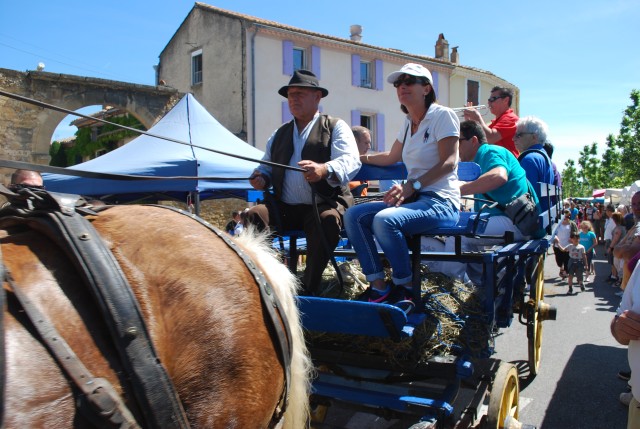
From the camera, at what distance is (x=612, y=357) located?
533cm

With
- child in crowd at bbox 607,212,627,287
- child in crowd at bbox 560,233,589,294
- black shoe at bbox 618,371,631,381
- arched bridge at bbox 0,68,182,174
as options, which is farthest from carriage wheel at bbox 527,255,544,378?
arched bridge at bbox 0,68,182,174

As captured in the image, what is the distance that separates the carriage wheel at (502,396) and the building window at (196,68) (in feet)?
65.5

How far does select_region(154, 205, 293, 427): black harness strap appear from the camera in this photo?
1.72 meters

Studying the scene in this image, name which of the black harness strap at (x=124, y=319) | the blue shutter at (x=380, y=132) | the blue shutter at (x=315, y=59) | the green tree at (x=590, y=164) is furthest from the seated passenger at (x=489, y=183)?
the green tree at (x=590, y=164)

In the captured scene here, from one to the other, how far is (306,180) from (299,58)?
18863 millimetres

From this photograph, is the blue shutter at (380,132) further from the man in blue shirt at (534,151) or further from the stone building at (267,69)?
the man in blue shirt at (534,151)

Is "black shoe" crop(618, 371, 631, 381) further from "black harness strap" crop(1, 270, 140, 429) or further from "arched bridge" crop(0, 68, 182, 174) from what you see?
"arched bridge" crop(0, 68, 182, 174)

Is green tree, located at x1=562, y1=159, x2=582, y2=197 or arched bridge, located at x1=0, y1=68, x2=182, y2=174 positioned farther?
green tree, located at x1=562, y1=159, x2=582, y2=197

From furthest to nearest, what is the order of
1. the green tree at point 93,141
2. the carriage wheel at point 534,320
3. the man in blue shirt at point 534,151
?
the green tree at point 93,141, the man in blue shirt at point 534,151, the carriage wheel at point 534,320

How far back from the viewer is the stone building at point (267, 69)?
61.6ft

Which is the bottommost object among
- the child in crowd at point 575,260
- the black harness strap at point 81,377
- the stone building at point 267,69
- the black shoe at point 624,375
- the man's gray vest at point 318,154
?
the black shoe at point 624,375

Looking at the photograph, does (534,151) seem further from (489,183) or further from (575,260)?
(575,260)

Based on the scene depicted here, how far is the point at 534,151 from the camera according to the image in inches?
183

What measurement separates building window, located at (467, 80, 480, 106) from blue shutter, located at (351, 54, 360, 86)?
25.0ft
